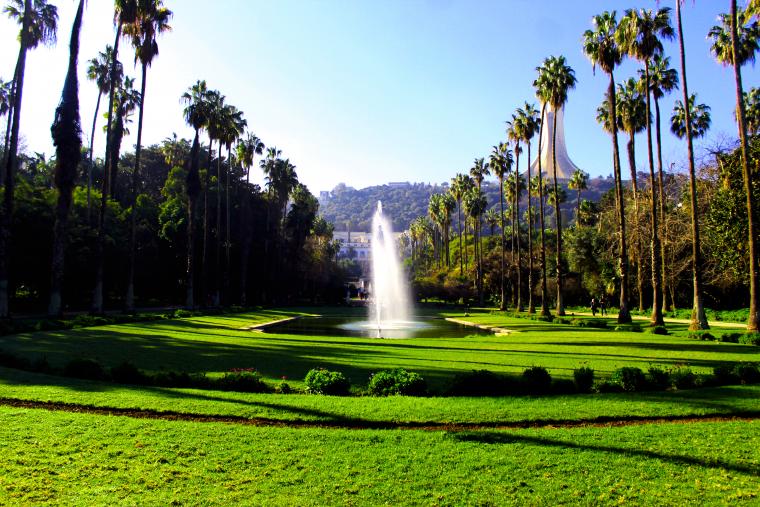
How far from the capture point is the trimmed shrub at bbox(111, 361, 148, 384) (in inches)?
453

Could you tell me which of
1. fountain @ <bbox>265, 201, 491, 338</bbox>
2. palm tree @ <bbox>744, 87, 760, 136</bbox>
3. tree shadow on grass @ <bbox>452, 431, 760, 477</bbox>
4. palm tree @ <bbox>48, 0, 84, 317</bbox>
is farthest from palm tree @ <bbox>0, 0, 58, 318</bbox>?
palm tree @ <bbox>744, 87, 760, 136</bbox>

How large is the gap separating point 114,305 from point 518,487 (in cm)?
4829

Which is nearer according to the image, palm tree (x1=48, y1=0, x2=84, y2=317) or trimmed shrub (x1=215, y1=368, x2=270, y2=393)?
trimmed shrub (x1=215, y1=368, x2=270, y2=393)

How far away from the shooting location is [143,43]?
34.6 metres

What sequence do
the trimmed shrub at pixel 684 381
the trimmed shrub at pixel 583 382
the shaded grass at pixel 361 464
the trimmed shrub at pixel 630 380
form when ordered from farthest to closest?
the trimmed shrub at pixel 684 381 < the trimmed shrub at pixel 630 380 < the trimmed shrub at pixel 583 382 < the shaded grass at pixel 361 464

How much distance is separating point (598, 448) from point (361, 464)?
3221 millimetres

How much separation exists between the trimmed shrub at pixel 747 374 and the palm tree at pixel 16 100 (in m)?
26.6

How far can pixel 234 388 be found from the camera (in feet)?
36.0

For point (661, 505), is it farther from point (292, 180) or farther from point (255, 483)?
point (292, 180)

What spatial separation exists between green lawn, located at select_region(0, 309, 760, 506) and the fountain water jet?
3458cm

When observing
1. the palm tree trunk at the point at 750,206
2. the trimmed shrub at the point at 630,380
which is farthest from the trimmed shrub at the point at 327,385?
the palm tree trunk at the point at 750,206

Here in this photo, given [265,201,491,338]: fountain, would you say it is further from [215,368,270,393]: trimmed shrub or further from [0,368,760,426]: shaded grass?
[0,368,760,426]: shaded grass

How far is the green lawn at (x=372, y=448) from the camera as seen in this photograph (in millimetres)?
5723

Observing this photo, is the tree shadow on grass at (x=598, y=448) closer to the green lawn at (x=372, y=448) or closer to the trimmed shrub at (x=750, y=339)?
the green lawn at (x=372, y=448)
